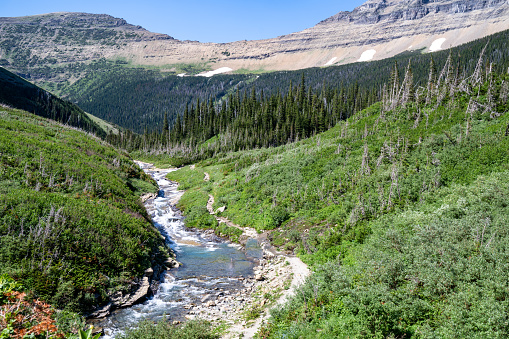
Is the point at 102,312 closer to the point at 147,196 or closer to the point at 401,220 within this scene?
the point at 401,220

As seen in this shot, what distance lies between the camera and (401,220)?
59.0ft

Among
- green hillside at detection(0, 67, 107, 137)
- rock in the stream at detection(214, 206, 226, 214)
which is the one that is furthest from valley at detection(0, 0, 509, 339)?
green hillside at detection(0, 67, 107, 137)

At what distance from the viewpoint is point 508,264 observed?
415 inches

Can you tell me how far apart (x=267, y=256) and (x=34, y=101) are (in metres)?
167

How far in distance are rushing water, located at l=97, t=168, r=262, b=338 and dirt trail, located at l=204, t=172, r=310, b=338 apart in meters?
1.42

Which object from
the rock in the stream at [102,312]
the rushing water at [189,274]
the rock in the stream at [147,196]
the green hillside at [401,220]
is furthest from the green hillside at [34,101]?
the rock in the stream at [102,312]

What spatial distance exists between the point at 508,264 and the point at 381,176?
1554 centimetres

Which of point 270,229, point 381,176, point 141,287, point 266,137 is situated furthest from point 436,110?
point 266,137

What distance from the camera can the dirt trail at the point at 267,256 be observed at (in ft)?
46.0

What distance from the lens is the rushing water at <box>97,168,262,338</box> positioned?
16.5 metres

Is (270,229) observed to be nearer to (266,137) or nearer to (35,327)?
(35,327)

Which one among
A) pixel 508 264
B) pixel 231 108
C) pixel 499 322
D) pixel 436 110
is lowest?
pixel 499 322

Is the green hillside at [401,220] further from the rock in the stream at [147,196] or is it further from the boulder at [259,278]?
the rock in the stream at [147,196]

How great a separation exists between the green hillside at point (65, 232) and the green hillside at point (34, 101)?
124m
